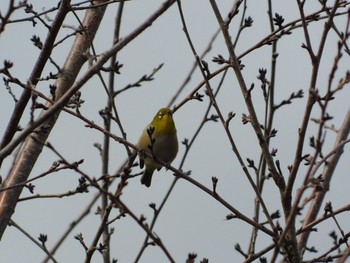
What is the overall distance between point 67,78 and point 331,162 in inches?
70.7

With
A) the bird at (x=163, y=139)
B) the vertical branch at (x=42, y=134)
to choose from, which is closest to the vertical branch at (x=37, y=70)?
the vertical branch at (x=42, y=134)

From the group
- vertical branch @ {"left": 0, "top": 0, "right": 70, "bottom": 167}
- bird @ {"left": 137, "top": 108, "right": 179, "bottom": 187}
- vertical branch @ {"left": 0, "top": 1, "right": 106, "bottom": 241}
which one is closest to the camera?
vertical branch @ {"left": 0, "top": 0, "right": 70, "bottom": 167}

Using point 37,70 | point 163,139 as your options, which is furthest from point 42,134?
point 163,139

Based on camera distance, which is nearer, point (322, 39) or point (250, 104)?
point (322, 39)

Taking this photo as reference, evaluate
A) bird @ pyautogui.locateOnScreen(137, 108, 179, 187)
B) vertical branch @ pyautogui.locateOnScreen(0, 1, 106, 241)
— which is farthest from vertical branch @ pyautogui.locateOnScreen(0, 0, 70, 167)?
bird @ pyautogui.locateOnScreen(137, 108, 179, 187)

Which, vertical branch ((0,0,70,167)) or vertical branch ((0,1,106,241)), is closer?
vertical branch ((0,0,70,167))

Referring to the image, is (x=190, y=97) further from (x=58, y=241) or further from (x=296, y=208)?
(x=296, y=208)

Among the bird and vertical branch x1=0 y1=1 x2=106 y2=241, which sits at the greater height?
the bird

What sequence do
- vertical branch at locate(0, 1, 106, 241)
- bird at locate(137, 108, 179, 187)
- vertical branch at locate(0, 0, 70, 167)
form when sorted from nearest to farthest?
vertical branch at locate(0, 0, 70, 167), vertical branch at locate(0, 1, 106, 241), bird at locate(137, 108, 179, 187)

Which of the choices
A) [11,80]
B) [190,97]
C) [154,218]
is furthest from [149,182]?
[11,80]

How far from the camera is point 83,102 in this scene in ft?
14.0

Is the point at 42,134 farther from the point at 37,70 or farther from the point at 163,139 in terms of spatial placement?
the point at 163,139

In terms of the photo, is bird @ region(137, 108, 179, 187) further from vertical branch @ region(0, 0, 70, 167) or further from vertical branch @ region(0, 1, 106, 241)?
vertical branch @ region(0, 0, 70, 167)

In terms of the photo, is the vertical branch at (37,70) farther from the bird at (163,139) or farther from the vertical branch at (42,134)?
the bird at (163,139)
